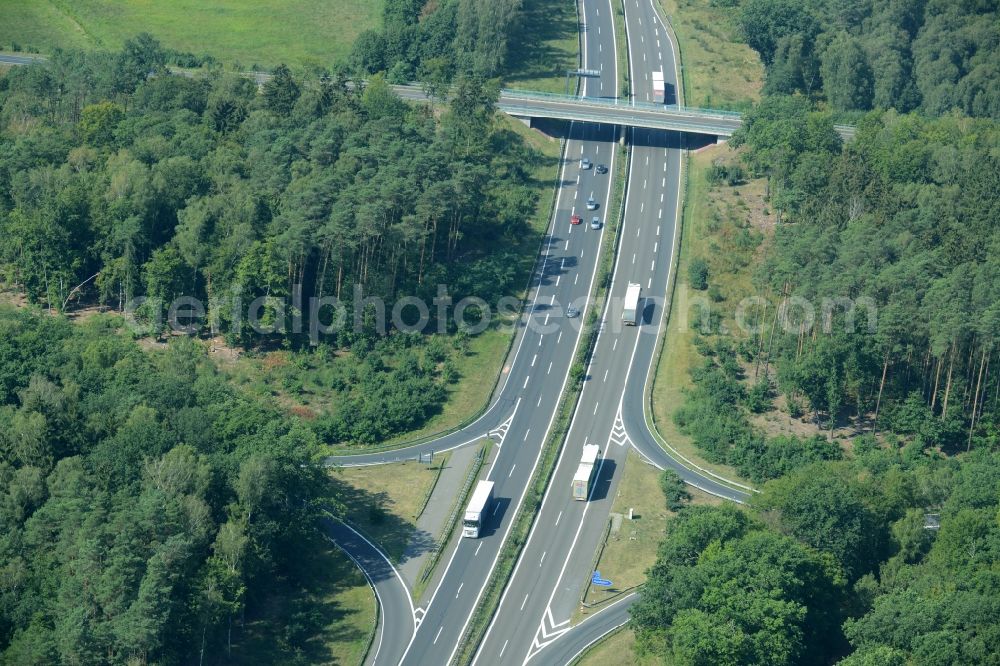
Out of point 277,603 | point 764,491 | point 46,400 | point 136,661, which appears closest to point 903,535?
point 764,491

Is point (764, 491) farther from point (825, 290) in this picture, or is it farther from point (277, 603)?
point (277, 603)

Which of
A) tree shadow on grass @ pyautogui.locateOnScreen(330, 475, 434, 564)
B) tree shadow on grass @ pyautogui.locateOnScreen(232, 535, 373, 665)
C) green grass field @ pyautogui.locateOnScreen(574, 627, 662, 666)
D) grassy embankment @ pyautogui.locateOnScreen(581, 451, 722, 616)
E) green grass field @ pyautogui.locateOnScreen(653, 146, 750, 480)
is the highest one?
green grass field @ pyautogui.locateOnScreen(653, 146, 750, 480)

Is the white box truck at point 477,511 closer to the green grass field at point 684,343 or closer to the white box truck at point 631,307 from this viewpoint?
the green grass field at point 684,343

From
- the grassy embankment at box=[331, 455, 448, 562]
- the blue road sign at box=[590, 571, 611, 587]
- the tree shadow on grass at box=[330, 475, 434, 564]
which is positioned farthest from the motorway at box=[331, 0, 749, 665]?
the tree shadow on grass at box=[330, 475, 434, 564]

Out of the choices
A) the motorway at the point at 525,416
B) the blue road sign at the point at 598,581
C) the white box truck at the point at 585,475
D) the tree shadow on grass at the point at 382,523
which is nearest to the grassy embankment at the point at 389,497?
the tree shadow on grass at the point at 382,523

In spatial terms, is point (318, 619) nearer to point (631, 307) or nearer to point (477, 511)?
point (477, 511)

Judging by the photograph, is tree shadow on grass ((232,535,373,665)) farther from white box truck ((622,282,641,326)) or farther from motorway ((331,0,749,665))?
white box truck ((622,282,641,326))
